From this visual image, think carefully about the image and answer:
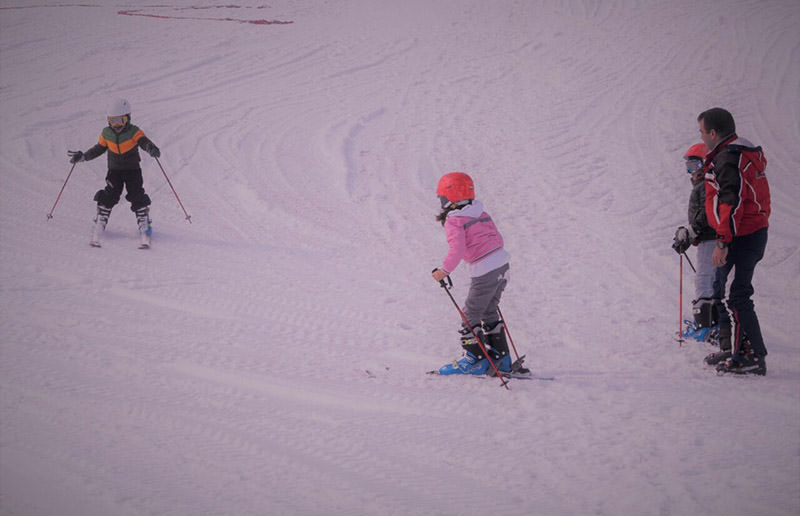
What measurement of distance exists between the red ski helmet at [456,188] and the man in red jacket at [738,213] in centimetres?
183

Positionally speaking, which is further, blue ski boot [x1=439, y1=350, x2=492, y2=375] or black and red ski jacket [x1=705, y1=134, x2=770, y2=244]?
blue ski boot [x1=439, y1=350, x2=492, y2=375]

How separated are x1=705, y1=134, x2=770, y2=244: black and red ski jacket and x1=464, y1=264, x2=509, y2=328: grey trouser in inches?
65.5

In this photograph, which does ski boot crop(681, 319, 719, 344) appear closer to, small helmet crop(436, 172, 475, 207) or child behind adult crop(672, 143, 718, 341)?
child behind adult crop(672, 143, 718, 341)

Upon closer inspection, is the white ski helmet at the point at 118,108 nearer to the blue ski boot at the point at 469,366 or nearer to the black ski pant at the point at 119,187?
the black ski pant at the point at 119,187

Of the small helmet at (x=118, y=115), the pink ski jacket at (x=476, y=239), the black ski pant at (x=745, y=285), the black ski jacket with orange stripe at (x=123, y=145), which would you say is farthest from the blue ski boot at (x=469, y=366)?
the small helmet at (x=118, y=115)

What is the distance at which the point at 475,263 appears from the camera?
4766mm

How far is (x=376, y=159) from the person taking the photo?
10.8 meters

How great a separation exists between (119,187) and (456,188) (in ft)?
17.1

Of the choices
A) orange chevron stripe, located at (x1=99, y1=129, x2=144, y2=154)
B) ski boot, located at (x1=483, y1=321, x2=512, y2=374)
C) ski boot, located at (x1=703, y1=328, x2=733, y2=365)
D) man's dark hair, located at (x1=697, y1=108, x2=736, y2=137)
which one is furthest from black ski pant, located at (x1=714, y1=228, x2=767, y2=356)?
orange chevron stripe, located at (x1=99, y1=129, x2=144, y2=154)

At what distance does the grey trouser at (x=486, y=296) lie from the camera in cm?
480

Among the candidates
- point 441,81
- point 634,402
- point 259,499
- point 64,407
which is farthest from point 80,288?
point 441,81

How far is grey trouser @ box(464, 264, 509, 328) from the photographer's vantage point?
4.80m

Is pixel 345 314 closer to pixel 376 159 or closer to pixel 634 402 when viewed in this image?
pixel 634 402

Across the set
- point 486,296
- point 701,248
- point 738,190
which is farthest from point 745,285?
point 486,296
